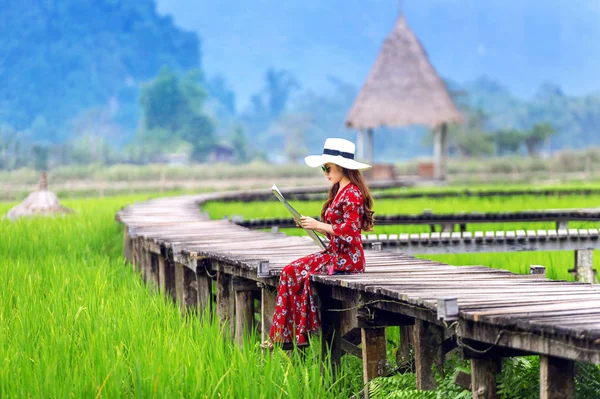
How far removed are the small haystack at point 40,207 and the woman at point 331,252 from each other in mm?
10012

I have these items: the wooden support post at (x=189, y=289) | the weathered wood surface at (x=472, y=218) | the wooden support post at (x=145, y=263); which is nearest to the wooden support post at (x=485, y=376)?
the wooden support post at (x=189, y=289)

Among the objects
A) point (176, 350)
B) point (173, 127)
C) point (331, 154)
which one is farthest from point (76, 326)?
point (173, 127)

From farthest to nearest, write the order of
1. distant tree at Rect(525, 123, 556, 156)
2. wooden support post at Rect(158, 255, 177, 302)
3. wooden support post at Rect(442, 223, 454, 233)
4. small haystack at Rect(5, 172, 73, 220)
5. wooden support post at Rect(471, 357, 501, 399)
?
distant tree at Rect(525, 123, 556, 156), small haystack at Rect(5, 172, 73, 220), wooden support post at Rect(442, 223, 454, 233), wooden support post at Rect(158, 255, 177, 302), wooden support post at Rect(471, 357, 501, 399)

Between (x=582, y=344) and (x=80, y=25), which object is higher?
(x=80, y=25)

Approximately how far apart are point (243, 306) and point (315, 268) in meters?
1.35

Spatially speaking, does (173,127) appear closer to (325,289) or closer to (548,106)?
(548,106)

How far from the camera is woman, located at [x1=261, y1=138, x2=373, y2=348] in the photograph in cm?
538

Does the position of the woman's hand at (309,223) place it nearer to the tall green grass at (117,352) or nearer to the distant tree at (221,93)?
the tall green grass at (117,352)

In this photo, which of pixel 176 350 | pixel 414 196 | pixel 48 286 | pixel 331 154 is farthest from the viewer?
pixel 414 196

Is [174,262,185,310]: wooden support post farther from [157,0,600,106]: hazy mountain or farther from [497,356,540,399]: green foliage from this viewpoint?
[157,0,600,106]: hazy mountain

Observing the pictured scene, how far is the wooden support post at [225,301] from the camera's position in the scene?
23.5 ft

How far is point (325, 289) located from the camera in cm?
564

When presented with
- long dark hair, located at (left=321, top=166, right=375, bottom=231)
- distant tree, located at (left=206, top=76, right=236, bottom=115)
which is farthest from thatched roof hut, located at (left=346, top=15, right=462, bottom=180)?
distant tree, located at (left=206, top=76, right=236, bottom=115)

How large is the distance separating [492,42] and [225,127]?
49.0m
